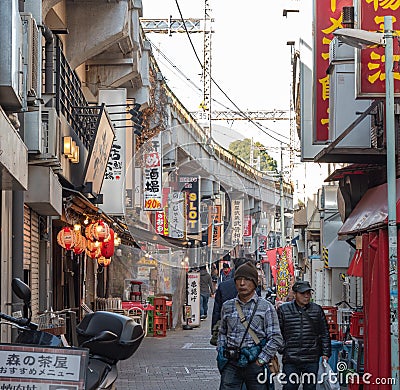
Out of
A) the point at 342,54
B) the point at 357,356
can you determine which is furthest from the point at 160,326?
the point at 342,54

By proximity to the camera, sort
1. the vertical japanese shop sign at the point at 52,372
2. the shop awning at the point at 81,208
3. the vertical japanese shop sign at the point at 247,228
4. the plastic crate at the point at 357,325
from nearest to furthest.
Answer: the vertical japanese shop sign at the point at 52,372
the plastic crate at the point at 357,325
the shop awning at the point at 81,208
the vertical japanese shop sign at the point at 247,228

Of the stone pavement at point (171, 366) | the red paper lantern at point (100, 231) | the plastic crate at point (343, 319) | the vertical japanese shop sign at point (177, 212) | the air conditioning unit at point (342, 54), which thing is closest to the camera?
the air conditioning unit at point (342, 54)

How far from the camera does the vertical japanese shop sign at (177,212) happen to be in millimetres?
33938

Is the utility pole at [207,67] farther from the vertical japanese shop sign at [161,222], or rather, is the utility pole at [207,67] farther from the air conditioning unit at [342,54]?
the air conditioning unit at [342,54]

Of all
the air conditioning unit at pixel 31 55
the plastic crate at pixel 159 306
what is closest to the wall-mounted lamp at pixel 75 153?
the air conditioning unit at pixel 31 55

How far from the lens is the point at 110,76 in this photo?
25797mm

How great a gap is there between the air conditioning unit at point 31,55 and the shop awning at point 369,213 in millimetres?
4896

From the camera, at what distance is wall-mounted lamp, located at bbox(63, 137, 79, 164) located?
17.0m

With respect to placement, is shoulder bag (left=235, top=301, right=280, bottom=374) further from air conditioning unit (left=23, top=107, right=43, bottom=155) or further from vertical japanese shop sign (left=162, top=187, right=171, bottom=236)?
vertical japanese shop sign (left=162, top=187, right=171, bottom=236)

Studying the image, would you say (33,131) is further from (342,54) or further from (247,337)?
(247,337)

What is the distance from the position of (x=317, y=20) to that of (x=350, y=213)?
356 centimetres

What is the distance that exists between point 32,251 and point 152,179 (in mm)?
13026

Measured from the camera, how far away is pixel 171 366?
1903cm

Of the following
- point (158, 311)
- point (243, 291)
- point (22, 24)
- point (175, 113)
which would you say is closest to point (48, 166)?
point (22, 24)
